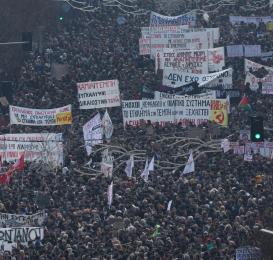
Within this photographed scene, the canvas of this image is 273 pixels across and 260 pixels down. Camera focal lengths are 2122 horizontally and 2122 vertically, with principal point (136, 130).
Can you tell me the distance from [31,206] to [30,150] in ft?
18.0

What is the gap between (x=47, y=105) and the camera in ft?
198

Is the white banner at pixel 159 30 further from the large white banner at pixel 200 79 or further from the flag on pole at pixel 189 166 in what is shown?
the flag on pole at pixel 189 166

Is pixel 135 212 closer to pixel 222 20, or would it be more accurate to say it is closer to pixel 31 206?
pixel 31 206

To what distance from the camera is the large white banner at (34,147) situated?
51375mm

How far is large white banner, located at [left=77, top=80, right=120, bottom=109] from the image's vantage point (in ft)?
191

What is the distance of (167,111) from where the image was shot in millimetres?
55938

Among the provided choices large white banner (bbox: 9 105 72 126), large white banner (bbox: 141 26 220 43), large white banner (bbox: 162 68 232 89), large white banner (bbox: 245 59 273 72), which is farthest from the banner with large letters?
large white banner (bbox: 141 26 220 43)

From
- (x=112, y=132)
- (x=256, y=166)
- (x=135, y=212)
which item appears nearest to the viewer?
(x=135, y=212)

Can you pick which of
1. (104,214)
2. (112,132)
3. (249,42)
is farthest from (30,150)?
(249,42)

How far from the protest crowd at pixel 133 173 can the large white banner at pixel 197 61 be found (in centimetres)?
43

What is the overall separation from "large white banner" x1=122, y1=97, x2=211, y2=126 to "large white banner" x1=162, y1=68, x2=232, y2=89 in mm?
2964

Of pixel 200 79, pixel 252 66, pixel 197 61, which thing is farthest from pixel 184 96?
pixel 197 61

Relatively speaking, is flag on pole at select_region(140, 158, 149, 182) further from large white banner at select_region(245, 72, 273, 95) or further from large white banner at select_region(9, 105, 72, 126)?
large white banner at select_region(245, 72, 273, 95)

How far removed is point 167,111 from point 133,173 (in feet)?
22.1
